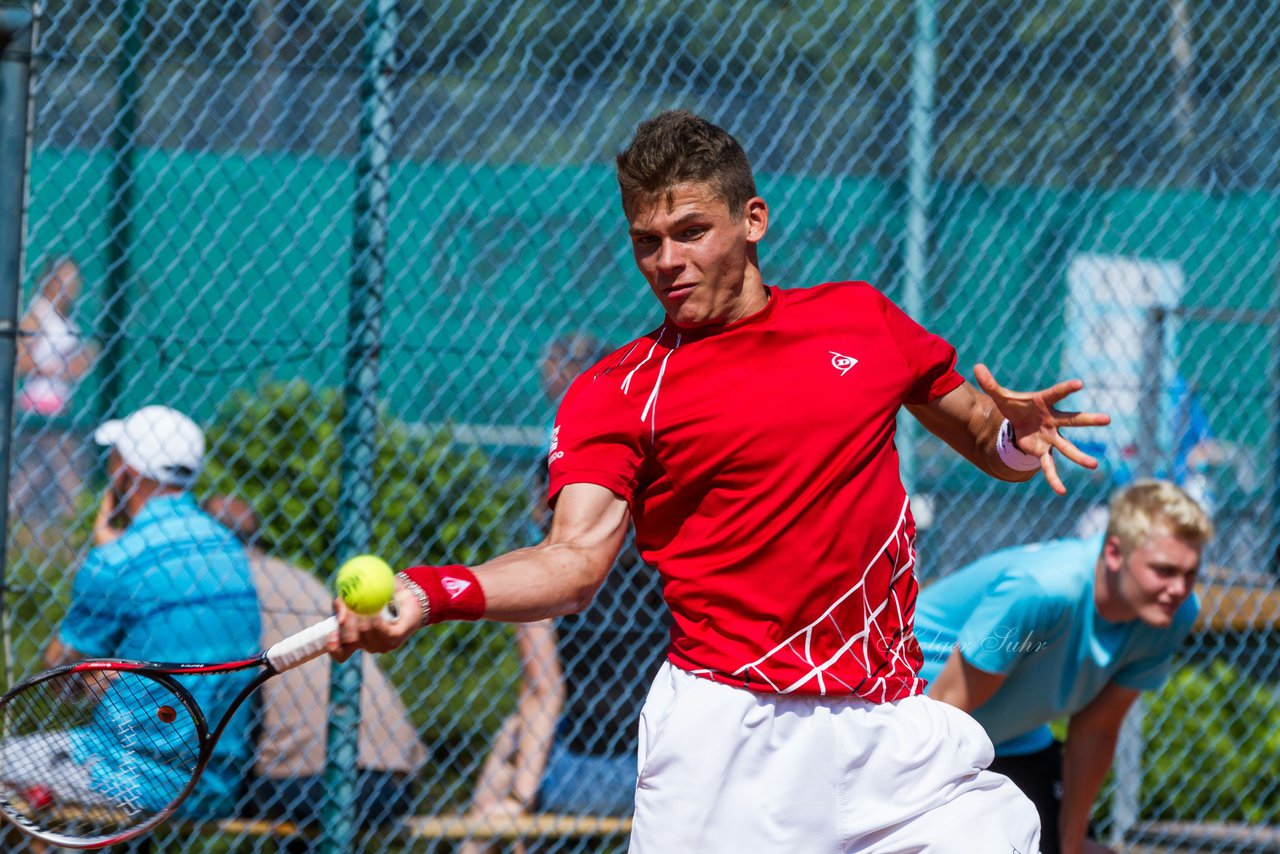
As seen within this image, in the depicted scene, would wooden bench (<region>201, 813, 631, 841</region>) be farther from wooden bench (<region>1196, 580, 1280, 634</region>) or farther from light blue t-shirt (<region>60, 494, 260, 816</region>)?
wooden bench (<region>1196, 580, 1280, 634</region>)

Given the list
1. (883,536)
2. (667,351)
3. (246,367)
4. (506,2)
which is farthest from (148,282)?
(883,536)

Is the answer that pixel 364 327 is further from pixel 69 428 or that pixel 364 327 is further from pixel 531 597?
pixel 531 597

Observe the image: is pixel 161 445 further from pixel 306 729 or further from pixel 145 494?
pixel 306 729

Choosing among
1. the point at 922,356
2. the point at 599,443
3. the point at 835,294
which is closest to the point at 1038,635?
the point at 922,356

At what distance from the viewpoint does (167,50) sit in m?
3.99

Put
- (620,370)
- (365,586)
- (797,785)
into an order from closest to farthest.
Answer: (365,586) < (797,785) < (620,370)

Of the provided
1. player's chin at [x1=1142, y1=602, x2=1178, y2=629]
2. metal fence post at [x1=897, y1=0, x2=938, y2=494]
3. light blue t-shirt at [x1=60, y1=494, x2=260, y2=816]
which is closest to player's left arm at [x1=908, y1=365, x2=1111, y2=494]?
player's chin at [x1=1142, y1=602, x2=1178, y2=629]

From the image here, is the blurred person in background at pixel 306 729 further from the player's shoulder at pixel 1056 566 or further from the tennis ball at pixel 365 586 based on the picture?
the tennis ball at pixel 365 586

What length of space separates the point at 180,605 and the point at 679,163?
7.18 feet

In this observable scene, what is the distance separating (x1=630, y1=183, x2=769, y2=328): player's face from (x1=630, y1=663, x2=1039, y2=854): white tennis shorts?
2.14 feet

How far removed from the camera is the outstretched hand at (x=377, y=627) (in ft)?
6.68

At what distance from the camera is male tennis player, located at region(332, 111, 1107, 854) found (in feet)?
8.09

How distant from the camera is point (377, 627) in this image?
204cm

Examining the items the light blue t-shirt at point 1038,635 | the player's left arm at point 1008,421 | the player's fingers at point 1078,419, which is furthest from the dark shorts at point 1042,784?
the player's fingers at point 1078,419
